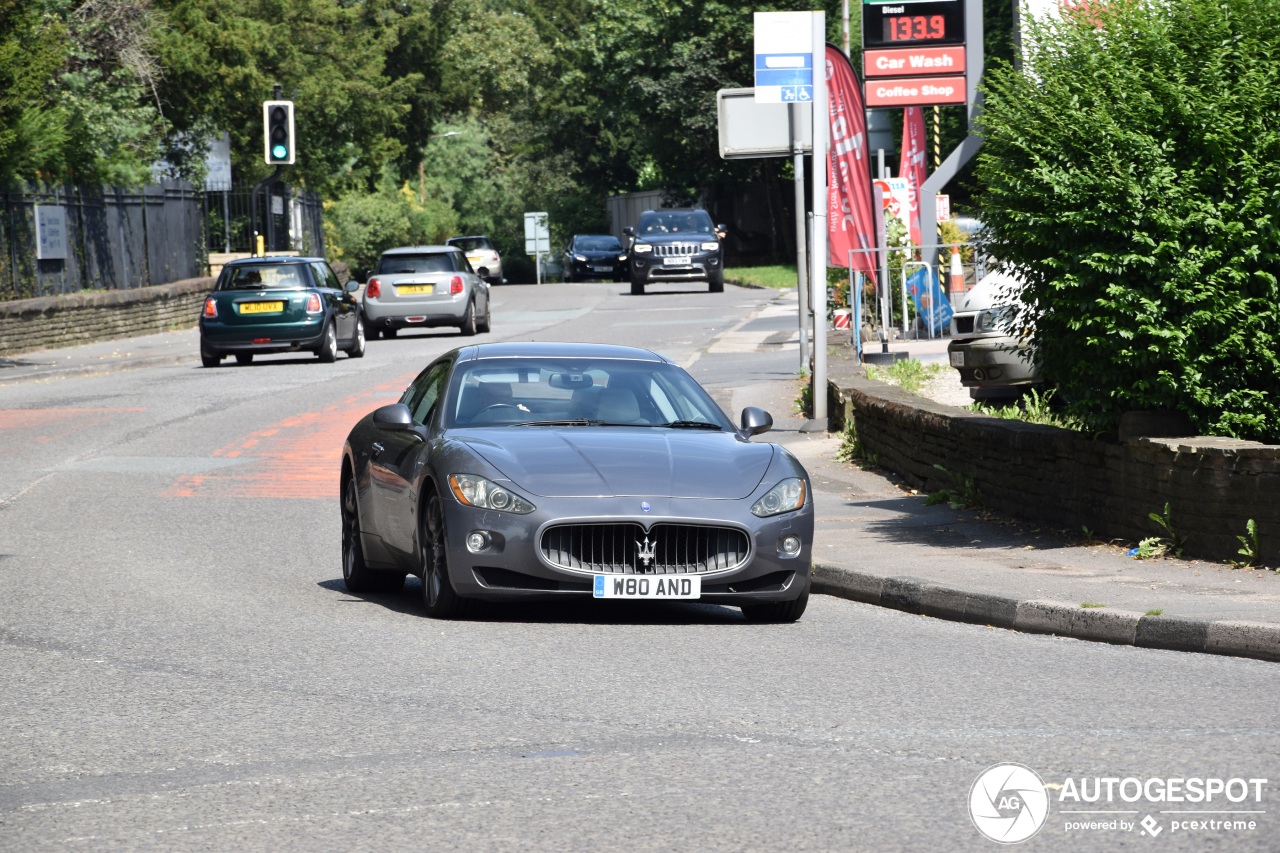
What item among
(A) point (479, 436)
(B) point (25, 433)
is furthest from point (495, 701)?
(B) point (25, 433)

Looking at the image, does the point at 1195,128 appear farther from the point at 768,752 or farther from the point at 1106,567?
the point at 768,752

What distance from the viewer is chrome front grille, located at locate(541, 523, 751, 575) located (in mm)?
8930

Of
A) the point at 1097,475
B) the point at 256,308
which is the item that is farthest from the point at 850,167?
the point at 1097,475

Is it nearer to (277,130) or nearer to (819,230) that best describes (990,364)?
(819,230)

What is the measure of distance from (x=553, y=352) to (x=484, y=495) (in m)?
1.70

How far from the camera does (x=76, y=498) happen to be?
1484 cm

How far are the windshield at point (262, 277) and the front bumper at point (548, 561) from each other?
20.6 metres

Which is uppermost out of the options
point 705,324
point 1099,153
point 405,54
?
point 405,54

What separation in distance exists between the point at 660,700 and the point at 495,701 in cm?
60

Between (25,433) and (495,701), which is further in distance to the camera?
(25,433)

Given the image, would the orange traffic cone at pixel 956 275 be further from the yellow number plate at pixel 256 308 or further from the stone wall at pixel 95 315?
the stone wall at pixel 95 315

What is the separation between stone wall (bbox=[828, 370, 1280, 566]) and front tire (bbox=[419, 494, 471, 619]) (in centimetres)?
377

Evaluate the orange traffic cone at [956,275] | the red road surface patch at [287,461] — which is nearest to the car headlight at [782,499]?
the red road surface patch at [287,461]

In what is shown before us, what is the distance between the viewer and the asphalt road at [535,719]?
17.7 ft
